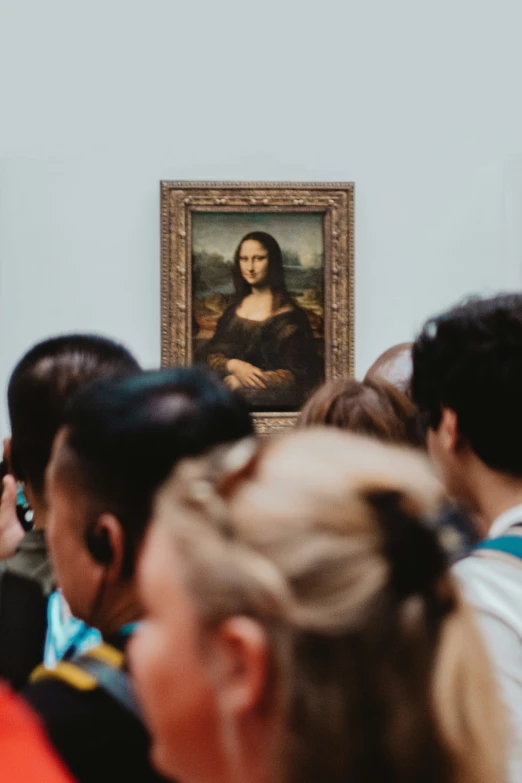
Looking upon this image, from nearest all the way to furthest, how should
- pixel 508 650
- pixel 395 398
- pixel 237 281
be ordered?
1. pixel 508 650
2. pixel 395 398
3. pixel 237 281

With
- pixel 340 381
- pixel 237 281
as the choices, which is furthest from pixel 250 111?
pixel 340 381

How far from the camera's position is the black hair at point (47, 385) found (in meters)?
2.35

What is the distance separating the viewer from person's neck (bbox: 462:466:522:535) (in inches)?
91.1

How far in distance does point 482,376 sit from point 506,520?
0.36 meters

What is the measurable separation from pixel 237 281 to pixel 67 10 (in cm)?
277

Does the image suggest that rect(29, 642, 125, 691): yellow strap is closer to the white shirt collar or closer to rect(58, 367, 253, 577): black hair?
rect(58, 367, 253, 577): black hair

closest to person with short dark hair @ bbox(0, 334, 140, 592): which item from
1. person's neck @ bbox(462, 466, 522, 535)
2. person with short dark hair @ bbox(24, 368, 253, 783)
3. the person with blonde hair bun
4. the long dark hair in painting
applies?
person with short dark hair @ bbox(24, 368, 253, 783)

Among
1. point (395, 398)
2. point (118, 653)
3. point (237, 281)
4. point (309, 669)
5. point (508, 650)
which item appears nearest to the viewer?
point (309, 669)

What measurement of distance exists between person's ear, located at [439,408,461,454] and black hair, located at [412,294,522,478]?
13 millimetres

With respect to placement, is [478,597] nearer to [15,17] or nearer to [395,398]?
[395,398]

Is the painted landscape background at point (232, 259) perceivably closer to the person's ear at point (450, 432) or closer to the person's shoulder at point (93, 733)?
the person's ear at point (450, 432)

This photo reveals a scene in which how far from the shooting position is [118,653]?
1565mm

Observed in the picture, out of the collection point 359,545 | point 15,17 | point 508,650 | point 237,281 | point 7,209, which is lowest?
point 508,650

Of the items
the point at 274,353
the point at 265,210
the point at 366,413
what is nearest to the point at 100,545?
the point at 366,413
